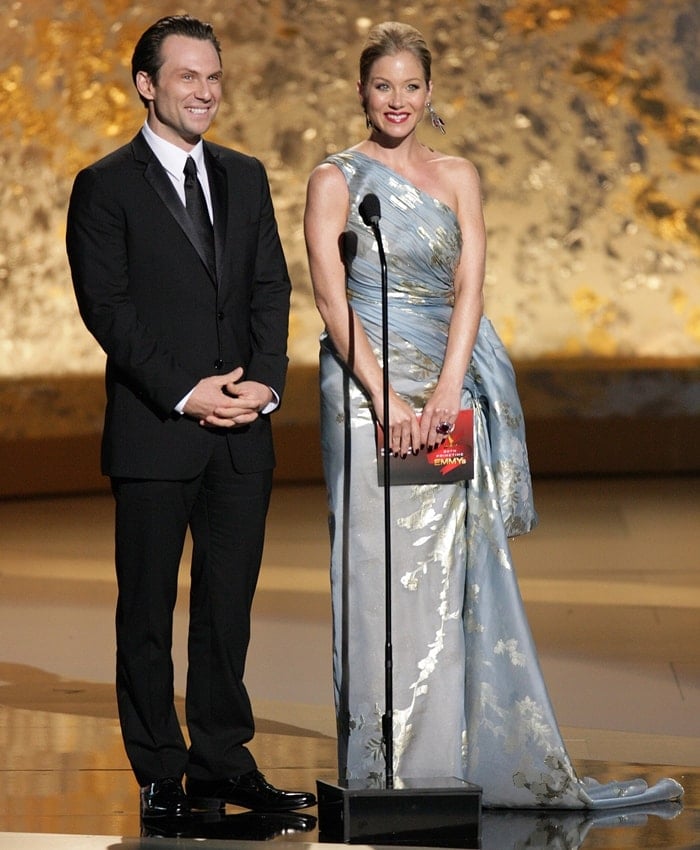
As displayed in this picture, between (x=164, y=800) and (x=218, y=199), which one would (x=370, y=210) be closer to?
(x=218, y=199)

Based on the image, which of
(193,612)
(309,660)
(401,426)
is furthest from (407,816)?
(309,660)

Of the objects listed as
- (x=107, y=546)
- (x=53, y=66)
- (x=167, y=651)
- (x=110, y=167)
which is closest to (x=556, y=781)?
(x=167, y=651)

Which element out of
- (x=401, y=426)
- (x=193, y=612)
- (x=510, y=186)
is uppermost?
(x=510, y=186)

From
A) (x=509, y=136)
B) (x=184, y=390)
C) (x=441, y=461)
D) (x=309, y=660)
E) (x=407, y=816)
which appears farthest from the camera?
(x=509, y=136)

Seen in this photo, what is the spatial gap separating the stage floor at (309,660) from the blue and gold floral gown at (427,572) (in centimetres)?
15

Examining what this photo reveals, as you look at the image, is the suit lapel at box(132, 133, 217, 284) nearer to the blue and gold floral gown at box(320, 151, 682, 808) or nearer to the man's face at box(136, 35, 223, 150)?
the man's face at box(136, 35, 223, 150)

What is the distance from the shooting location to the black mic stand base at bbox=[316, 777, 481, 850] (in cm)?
299

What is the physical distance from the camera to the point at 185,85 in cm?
307

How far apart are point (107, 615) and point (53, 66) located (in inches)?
150

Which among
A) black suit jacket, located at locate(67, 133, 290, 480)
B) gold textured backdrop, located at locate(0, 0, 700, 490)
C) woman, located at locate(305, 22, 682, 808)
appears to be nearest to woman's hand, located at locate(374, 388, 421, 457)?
woman, located at locate(305, 22, 682, 808)

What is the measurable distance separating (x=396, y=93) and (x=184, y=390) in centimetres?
71

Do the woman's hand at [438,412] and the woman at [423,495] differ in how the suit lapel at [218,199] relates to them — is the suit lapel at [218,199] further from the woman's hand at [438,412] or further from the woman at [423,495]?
the woman's hand at [438,412]

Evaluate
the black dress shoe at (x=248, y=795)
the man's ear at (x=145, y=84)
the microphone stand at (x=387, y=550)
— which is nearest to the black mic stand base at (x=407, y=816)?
the microphone stand at (x=387, y=550)

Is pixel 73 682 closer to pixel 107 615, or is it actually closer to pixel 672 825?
pixel 107 615
